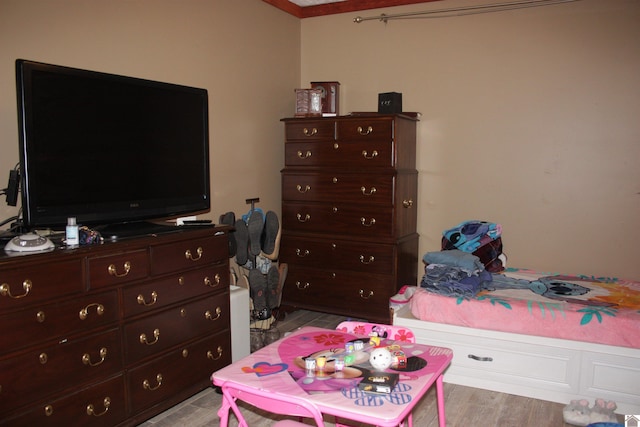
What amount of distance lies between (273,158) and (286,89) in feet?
2.16

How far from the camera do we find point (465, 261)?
3371 mm

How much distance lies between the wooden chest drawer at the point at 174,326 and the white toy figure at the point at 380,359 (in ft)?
3.99

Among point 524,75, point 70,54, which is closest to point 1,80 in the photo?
point 70,54

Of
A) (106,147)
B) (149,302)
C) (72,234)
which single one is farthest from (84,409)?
(106,147)

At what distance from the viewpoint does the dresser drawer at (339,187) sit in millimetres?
4020

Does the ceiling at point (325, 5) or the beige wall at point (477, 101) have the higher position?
the ceiling at point (325, 5)

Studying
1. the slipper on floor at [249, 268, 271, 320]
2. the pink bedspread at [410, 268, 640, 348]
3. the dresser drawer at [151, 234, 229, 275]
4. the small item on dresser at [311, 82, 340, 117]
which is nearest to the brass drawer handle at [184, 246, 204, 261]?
the dresser drawer at [151, 234, 229, 275]

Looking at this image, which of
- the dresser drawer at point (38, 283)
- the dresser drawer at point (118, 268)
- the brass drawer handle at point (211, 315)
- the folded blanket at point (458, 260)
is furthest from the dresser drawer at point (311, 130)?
the dresser drawer at point (38, 283)

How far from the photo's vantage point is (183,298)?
2768mm

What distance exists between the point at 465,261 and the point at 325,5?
2.72m

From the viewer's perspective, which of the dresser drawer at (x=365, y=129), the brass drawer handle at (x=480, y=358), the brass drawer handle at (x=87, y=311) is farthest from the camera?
the dresser drawer at (x=365, y=129)

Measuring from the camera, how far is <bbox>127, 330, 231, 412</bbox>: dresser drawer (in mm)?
2545

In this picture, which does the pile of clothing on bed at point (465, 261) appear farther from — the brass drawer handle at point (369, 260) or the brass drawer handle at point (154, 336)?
the brass drawer handle at point (154, 336)

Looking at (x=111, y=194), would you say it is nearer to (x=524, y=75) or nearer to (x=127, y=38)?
(x=127, y=38)
